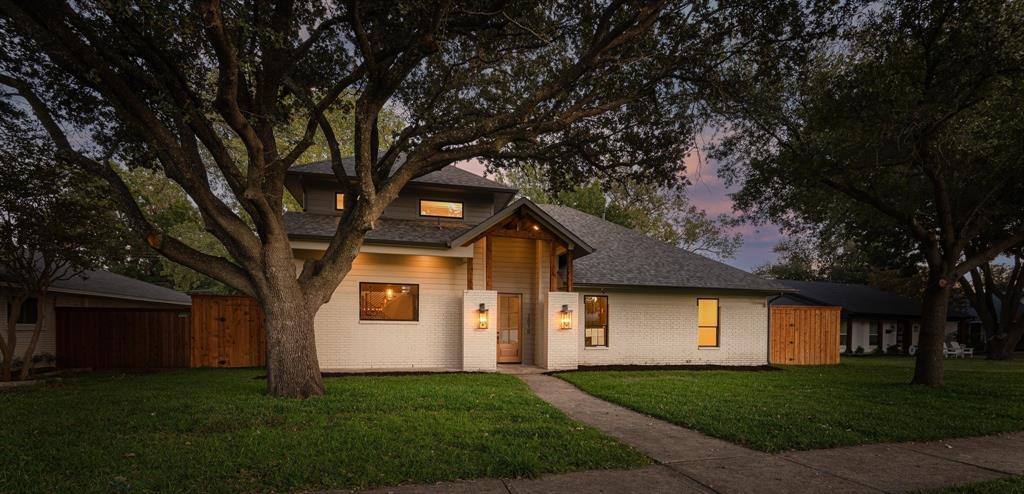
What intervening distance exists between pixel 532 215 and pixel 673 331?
5.93m

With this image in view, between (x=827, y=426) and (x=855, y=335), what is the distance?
24.2 metres

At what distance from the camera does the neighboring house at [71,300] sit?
41.7 feet

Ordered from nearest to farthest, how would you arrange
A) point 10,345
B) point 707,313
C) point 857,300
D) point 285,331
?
Result: point 285,331, point 10,345, point 707,313, point 857,300

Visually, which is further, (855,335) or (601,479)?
(855,335)

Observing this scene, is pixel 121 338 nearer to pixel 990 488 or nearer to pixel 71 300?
pixel 71 300

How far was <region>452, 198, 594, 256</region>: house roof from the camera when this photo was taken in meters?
12.0

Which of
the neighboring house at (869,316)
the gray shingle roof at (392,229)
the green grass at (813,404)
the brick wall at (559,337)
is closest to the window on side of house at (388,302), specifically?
the gray shingle roof at (392,229)

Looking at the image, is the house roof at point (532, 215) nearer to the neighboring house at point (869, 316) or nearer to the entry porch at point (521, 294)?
the entry porch at point (521, 294)

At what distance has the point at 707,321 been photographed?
15750 millimetres

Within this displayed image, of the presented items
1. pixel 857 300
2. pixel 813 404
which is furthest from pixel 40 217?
pixel 857 300

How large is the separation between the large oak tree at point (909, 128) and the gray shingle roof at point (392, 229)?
7.67 metres

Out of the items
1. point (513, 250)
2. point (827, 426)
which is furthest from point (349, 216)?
point (827, 426)

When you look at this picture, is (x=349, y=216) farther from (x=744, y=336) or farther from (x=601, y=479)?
(x=744, y=336)

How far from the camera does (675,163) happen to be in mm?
11219
